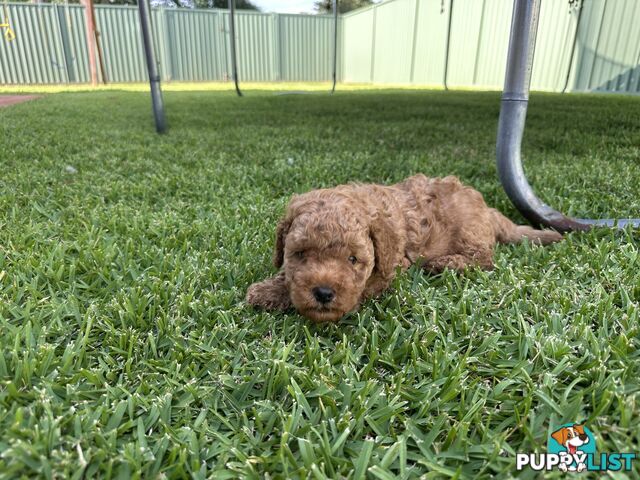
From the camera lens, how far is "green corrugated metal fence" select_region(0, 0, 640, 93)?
584 inches

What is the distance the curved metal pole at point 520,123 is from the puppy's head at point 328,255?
157 cm

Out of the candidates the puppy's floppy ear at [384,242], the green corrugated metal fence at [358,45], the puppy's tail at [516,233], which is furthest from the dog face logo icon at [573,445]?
the green corrugated metal fence at [358,45]

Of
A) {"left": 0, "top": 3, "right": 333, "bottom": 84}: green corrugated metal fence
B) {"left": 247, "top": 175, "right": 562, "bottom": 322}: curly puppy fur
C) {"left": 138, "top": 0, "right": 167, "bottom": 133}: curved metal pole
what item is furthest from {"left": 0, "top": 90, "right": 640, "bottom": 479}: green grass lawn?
{"left": 0, "top": 3, "right": 333, "bottom": 84}: green corrugated metal fence

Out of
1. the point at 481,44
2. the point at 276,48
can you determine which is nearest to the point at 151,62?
the point at 481,44

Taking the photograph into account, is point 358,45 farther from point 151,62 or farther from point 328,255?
point 328,255

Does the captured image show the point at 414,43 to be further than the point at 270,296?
Yes

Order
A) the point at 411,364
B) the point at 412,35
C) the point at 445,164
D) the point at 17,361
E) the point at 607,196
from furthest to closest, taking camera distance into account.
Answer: the point at 412,35
the point at 445,164
the point at 607,196
the point at 411,364
the point at 17,361

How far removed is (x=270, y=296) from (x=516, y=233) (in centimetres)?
182

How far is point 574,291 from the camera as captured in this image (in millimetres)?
2426

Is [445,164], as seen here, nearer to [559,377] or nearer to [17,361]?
[559,377]

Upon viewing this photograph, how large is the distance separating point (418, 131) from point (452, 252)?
480 cm

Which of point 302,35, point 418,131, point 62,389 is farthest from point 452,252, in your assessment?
point 302,35

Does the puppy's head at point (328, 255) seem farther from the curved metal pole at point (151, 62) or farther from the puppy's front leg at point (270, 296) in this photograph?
the curved metal pole at point (151, 62)

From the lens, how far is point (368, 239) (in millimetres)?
2305
